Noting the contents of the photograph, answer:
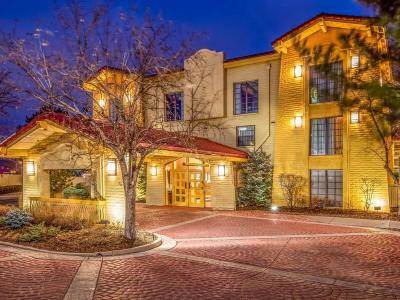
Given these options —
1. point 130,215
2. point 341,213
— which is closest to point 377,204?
point 341,213

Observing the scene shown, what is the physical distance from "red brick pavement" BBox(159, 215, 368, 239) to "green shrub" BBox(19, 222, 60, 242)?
11.9 feet

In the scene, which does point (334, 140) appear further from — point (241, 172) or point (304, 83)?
point (241, 172)

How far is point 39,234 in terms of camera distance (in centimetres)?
1198

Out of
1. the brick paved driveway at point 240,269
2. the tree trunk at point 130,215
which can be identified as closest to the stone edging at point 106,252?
the brick paved driveway at point 240,269

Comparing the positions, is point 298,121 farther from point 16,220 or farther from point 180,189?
point 16,220

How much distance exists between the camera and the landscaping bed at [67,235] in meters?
11.1

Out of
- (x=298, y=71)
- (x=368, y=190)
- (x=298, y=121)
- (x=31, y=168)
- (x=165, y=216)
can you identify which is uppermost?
(x=298, y=71)

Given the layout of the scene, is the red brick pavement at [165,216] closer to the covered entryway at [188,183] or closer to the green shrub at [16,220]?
the covered entryway at [188,183]

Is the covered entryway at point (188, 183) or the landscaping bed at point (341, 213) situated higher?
the covered entryway at point (188, 183)

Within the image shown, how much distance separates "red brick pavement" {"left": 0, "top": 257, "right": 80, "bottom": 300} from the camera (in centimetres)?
723

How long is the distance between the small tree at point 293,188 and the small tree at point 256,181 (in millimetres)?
1144

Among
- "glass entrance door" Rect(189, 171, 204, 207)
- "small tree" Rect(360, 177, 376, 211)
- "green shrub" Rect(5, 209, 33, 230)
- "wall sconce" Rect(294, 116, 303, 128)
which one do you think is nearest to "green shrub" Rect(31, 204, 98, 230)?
"green shrub" Rect(5, 209, 33, 230)

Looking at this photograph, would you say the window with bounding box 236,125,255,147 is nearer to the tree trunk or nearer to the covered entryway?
the covered entryway

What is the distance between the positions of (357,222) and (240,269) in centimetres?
900
